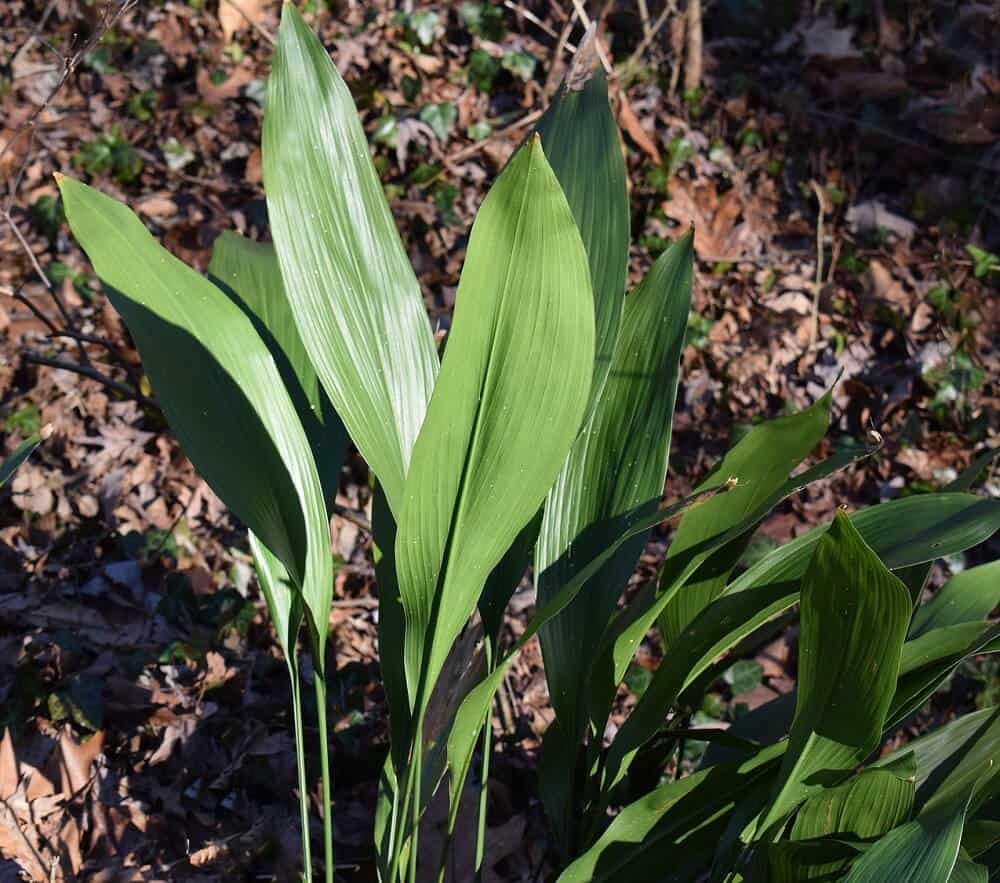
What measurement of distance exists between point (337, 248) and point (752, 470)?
55 cm

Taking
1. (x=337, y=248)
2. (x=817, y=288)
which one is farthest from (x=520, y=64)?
(x=337, y=248)

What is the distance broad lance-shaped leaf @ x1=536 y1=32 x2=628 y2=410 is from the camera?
128 cm

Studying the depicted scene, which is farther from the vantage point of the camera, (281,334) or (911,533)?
(281,334)

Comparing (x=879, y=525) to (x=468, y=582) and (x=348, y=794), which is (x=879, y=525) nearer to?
(x=468, y=582)

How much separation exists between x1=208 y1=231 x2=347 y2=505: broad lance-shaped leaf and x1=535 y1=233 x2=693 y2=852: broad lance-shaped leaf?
0.97ft

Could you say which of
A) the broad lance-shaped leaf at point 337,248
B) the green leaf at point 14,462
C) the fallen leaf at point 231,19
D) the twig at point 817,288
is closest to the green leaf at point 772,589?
Answer: the broad lance-shaped leaf at point 337,248

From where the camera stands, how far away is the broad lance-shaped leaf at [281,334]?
1365mm

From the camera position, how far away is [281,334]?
1.43 metres

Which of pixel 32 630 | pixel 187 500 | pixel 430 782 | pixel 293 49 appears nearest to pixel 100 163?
pixel 187 500

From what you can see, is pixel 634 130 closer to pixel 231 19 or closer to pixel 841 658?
pixel 231 19

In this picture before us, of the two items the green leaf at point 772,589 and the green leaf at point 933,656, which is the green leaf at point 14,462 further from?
the green leaf at point 933,656

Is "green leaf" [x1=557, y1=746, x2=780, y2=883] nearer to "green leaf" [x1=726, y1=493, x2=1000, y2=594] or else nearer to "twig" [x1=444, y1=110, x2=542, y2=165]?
"green leaf" [x1=726, y1=493, x2=1000, y2=594]

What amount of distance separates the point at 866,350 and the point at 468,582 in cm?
205

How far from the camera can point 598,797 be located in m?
1.36
